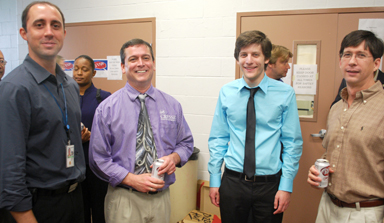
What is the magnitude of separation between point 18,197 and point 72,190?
0.98ft

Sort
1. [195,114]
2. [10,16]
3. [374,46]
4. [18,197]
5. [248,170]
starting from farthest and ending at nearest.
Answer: [10,16] → [195,114] → [248,170] → [374,46] → [18,197]

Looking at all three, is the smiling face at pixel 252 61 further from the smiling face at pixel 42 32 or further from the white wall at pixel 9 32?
the white wall at pixel 9 32

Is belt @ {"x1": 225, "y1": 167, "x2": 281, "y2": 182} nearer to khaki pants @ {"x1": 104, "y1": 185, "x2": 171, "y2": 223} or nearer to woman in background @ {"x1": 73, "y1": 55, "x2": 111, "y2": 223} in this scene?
khaki pants @ {"x1": 104, "y1": 185, "x2": 171, "y2": 223}

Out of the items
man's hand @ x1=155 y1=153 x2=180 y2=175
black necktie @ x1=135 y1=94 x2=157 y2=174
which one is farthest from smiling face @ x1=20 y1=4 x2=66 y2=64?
man's hand @ x1=155 y1=153 x2=180 y2=175

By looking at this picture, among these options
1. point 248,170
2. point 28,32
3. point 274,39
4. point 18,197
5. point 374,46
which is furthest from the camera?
point 274,39

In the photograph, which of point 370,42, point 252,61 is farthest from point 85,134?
point 370,42

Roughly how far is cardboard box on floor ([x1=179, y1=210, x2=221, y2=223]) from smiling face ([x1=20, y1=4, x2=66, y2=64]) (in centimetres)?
198

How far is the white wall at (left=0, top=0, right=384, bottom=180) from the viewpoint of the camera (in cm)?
270

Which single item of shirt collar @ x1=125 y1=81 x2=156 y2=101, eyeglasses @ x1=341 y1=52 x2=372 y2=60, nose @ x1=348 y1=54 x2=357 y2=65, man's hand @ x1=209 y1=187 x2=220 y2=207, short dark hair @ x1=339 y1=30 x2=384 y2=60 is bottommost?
man's hand @ x1=209 y1=187 x2=220 y2=207

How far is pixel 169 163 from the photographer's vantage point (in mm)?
1410

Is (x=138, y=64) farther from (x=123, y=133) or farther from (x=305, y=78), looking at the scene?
(x=305, y=78)

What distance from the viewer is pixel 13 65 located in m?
3.62

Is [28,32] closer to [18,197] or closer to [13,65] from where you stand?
[18,197]

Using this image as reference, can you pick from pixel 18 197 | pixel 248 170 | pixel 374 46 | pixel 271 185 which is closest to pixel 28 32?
pixel 18 197
